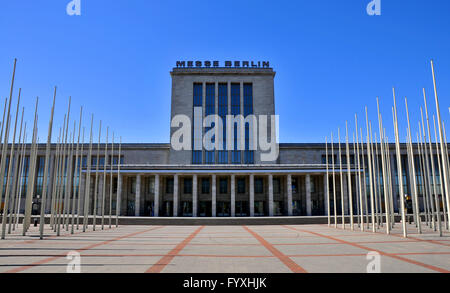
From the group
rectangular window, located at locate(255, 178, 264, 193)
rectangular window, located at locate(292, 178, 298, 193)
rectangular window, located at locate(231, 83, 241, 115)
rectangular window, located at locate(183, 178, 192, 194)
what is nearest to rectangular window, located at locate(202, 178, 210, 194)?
rectangular window, located at locate(183, 178, 192, 194)

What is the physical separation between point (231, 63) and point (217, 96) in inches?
313

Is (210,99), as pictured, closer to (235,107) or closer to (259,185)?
(235,107)

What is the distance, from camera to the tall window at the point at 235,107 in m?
58.9

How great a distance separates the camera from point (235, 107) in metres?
61.3

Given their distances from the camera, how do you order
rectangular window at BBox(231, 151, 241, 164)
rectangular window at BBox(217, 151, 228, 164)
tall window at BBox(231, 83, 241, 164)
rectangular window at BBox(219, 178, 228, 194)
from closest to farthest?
rectangular window at BBox(219, 178, 228, 194) → rectangular window at BBox(217, 151, 228, 164) → rectangular window at BBox(231, 151, 241, 164) → tall window at BBox(231, 83, 241, 164)

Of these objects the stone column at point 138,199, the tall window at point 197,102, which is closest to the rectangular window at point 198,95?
the tall window at point 197,102

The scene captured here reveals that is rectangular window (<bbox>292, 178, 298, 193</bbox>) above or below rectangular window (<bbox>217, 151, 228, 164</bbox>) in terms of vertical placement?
below

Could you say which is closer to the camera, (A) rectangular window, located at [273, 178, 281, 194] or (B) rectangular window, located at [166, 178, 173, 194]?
(B) rectangular window, located at [166, 178, 173, 194]

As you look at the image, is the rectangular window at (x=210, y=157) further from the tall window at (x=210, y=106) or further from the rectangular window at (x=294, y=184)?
the rectangular window at (x=294, y=184)

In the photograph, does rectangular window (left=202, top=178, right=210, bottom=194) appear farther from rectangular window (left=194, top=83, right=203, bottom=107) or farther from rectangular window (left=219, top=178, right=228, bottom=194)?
rectangular window (left=194, top=83, right=203, bottom=107)

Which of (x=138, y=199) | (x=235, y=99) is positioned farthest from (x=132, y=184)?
(x=235, y=99)

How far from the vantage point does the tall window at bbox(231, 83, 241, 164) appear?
58872mm

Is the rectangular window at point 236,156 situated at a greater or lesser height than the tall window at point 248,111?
lesser
